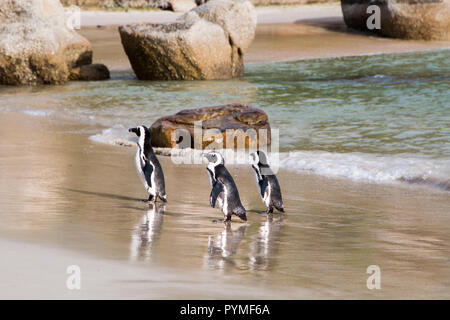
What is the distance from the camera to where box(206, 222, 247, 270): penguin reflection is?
3.81 meters

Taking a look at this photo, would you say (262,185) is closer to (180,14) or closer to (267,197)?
(267,197)

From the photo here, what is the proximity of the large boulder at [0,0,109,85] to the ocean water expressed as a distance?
2.14ft

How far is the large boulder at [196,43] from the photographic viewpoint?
15.4 metres

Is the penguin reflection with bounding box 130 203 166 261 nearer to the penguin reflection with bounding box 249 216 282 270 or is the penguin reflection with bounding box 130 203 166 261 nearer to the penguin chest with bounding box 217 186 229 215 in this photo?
the penguin chest with bounding box 217 186 229 215

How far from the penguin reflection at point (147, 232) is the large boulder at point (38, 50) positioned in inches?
437

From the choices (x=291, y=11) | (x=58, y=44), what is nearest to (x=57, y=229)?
(x=58, y=44)

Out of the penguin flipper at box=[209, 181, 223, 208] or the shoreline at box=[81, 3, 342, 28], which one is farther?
the shoreline at box=[81, 3, 342, 28]

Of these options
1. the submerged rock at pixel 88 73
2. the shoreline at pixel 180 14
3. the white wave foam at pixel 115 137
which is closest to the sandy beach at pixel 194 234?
the white wave foam at pixel 115 137

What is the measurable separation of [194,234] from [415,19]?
65.4ft

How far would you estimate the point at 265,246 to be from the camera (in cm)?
431

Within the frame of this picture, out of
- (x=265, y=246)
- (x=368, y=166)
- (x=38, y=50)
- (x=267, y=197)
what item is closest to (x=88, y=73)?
(x=38, y=50)

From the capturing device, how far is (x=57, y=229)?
4234 millimetres

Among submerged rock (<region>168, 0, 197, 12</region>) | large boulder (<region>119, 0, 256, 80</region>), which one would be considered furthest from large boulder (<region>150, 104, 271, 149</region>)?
submerged rock (<region>168, 0, 197, 12</region>)
